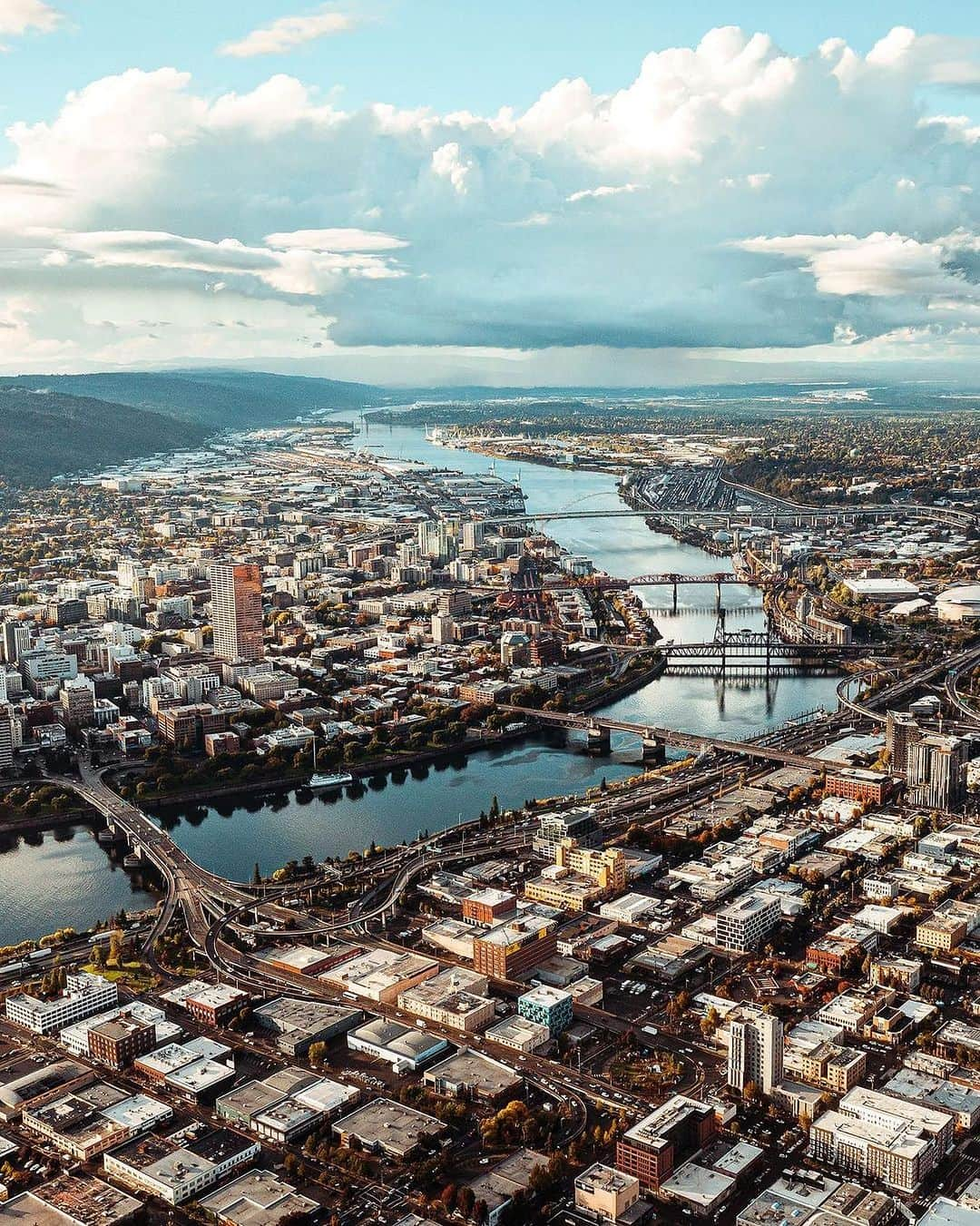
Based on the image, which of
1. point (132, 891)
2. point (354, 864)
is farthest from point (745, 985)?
point (132, 891)

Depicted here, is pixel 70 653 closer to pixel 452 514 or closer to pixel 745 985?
pixel 745 985

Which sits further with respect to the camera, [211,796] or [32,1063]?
[211,796]

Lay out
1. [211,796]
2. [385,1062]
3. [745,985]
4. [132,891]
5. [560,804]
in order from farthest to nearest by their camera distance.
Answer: [211,796]
[560,804]
[132,891]
[745,985]
[385,1062]

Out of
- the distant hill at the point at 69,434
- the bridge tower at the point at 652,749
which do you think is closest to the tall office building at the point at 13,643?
the bridge tower at the point at 652,749

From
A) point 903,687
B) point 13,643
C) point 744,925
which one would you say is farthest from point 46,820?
point 903,687

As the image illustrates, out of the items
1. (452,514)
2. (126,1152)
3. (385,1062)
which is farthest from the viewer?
(452,514)

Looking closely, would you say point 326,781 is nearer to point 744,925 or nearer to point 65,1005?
point 65,1005
